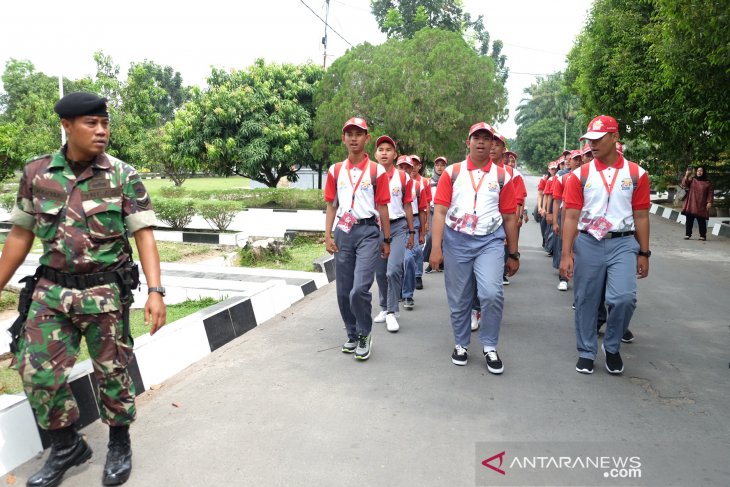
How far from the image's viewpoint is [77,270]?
280cm

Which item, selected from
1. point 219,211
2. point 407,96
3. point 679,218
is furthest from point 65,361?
point 679,218

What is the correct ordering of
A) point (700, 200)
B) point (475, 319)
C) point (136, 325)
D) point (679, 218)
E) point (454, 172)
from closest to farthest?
point (454, 172) < point (136, 325) < point (475, 319) < point (700, 200) < point (679, 218)

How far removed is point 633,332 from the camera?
5.77m

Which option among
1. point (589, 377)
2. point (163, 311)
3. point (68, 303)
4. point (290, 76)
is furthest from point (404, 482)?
point (290, 76)

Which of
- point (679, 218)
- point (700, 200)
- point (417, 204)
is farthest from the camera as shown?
point (679, 218)

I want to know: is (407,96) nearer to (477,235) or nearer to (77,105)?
(477,235)

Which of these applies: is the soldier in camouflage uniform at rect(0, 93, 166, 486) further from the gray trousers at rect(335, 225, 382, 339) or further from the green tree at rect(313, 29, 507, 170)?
the green tree at rect(313, 29, 507, 170)

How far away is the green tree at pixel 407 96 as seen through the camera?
19.3 m

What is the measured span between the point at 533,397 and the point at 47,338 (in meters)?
2.84

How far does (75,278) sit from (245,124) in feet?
54.6

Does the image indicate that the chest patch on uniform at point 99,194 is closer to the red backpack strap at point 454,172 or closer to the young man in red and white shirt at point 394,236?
the red backpack strap at point 454,172

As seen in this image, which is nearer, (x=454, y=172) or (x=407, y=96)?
(x=454, y=172)

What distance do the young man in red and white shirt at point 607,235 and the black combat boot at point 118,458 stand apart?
3110 mm

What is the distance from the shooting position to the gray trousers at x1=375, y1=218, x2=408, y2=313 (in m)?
5.89
